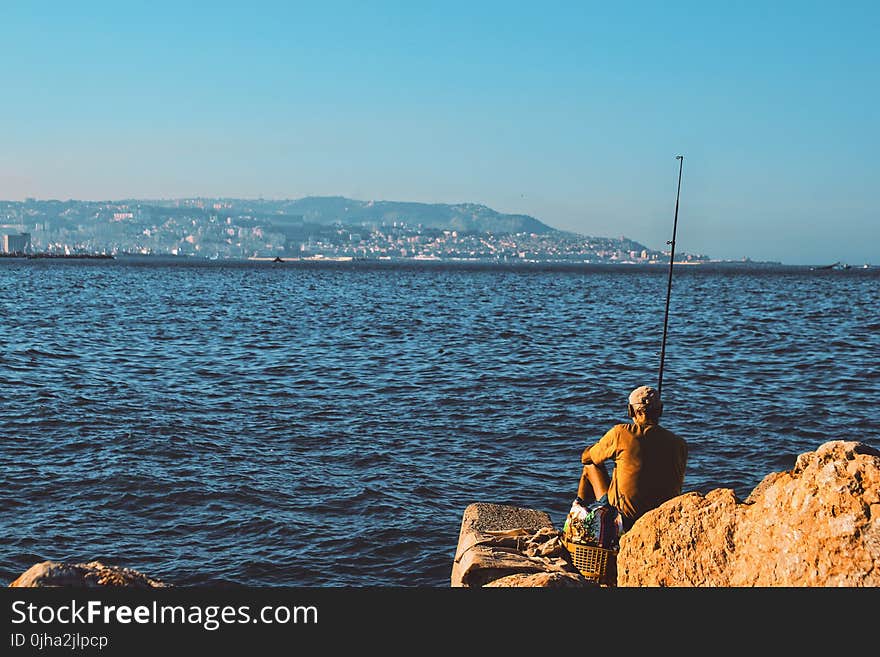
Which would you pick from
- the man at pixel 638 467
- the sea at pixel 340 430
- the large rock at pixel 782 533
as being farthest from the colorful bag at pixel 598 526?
the sea at pixel 340 430

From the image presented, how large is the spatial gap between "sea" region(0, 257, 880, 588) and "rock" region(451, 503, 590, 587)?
3.16ft

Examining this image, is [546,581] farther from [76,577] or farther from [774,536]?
[76,577]

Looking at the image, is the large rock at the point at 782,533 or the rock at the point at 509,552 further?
the rock at the point at 509,552

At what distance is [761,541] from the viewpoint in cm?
589

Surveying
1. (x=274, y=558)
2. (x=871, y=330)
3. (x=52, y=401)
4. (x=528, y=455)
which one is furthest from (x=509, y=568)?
(x=871, y=330)

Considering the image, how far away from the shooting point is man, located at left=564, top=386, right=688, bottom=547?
25.6 feet

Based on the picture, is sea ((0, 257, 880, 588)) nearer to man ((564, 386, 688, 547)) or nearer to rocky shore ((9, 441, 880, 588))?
man ((564, 386, 688, 547))

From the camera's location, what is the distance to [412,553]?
10.7m

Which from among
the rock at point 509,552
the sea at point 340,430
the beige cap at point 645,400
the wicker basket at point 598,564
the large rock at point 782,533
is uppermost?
the beige cap at point 645,400

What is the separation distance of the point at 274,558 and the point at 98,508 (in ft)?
10.3

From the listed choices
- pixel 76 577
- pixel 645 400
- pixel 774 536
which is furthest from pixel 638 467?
pixel 76 577

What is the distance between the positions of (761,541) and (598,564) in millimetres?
2203

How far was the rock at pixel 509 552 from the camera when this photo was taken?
307 inches

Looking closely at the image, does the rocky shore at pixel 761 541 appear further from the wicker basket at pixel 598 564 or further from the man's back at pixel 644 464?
the man's back at pixel 644 464
